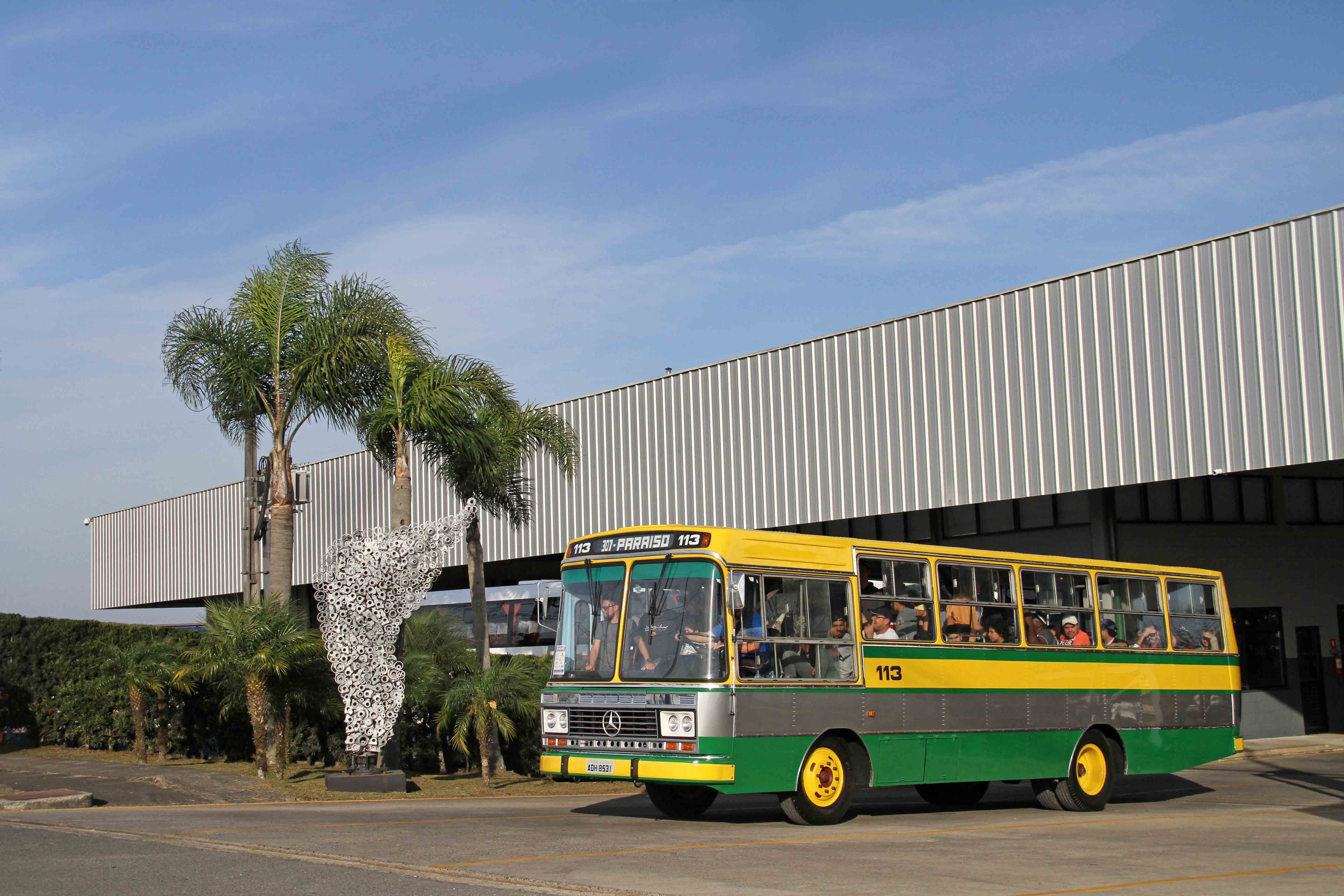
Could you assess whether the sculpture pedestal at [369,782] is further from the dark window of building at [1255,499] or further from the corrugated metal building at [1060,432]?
the dark window of building at [1255,499]

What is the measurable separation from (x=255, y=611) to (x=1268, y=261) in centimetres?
1644

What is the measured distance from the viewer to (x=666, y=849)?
11.2 m

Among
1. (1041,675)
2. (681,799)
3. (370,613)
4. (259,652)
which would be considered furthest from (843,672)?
(259,652)

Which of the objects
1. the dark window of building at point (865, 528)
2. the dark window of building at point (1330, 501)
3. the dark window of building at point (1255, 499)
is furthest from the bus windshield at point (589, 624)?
the dark window of building at point (1330, 501)

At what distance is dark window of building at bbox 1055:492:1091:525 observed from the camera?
27.0 metres

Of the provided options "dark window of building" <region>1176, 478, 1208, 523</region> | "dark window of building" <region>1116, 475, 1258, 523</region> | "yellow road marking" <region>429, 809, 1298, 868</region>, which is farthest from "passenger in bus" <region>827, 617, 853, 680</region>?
"dark window of building" <region>1176, 478, 1208, 523</region>

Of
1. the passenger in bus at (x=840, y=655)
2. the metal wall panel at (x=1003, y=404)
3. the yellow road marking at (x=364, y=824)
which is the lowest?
the yellow road marking at (x=364, y=824)

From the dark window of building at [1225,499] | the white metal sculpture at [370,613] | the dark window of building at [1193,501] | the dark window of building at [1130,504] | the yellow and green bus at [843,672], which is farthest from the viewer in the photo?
the dark window of building at [1225,499]

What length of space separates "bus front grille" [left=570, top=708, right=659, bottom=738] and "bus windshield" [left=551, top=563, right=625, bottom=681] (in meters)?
0.33

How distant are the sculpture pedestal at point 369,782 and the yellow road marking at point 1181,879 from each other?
10.6m

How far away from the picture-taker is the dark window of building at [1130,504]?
89.8 ft

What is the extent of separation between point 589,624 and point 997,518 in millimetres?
17507

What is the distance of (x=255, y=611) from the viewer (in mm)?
18484

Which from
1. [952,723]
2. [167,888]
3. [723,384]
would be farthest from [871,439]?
[167,888]
